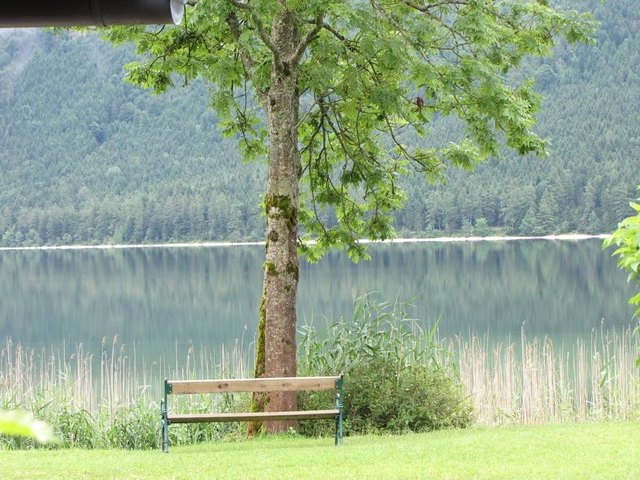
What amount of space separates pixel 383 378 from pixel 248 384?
2391mm

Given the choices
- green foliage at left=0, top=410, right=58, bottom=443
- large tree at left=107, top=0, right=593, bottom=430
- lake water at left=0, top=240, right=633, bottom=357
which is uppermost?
large tree at left=107, top=0, right=593, bottom=430

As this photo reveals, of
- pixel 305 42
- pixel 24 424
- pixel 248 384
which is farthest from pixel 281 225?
pixel 24 424

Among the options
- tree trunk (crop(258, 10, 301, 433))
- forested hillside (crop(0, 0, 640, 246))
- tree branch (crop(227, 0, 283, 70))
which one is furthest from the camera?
forested hillside (crop(0, 0, 640, 246))

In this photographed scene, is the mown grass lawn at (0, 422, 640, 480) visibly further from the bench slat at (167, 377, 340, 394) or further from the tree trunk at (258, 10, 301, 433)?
the tree trunk at (258, 10, 301, 433)

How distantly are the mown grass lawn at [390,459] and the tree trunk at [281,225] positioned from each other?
1.41 metres

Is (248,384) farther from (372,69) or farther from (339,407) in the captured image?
(372,69)

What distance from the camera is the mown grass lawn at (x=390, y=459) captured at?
699cm

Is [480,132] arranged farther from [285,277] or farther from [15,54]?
[15,54]

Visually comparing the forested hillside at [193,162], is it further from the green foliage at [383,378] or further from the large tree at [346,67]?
the green foliage at [383,378]

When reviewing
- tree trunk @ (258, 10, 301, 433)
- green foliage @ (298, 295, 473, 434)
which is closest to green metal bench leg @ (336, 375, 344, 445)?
green foliage @ (298, 295, 473, 434)

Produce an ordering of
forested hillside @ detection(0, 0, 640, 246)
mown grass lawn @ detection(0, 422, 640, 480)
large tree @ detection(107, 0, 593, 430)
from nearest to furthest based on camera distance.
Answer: mown grass lawn @ detection(0, 422, 640, 480), large tree @ detection(107, 0, 593, 430), forested hillside @ detection(0, 0, 640, 246)

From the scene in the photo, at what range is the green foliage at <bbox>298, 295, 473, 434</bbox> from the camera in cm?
1040

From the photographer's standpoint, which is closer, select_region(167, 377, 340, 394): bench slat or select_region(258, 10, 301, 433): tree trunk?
select_region(167, 377, 340, 394): bench slat

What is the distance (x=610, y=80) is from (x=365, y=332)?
138418 mm
